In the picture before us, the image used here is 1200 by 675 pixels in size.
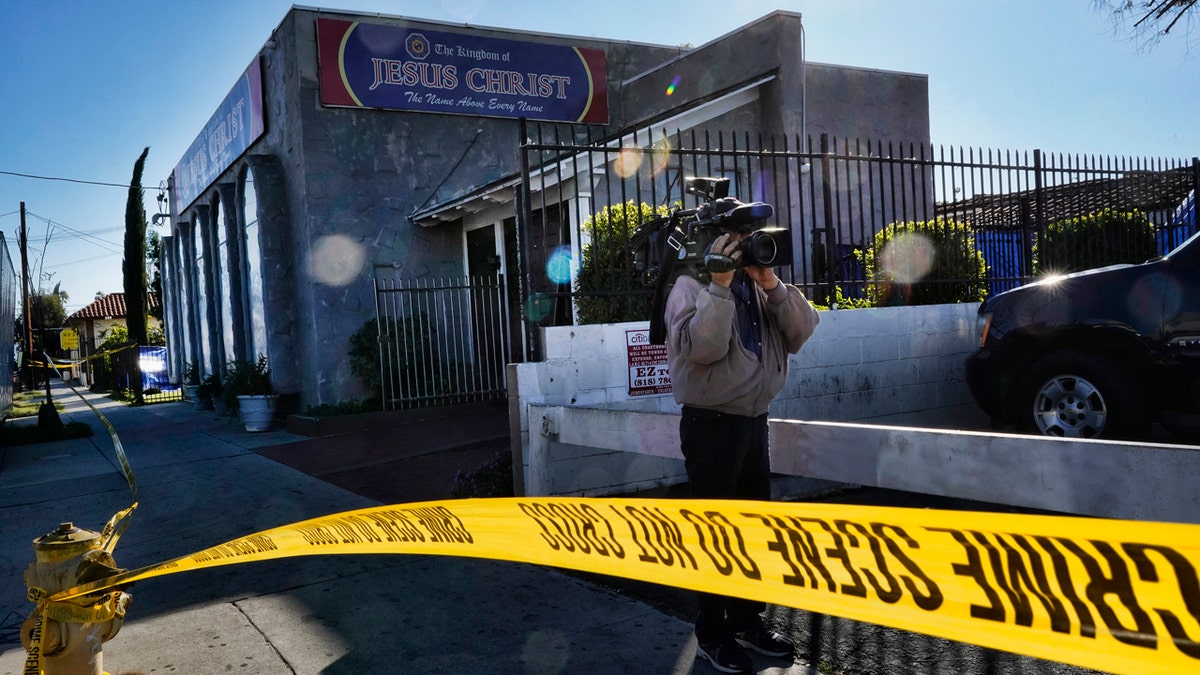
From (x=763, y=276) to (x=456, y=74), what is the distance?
10965 millimetres

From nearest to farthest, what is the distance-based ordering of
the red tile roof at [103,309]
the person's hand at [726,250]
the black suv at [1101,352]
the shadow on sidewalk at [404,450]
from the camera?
the person's hand at [726,250] < the black suv at [1101,352] < the shadow on sidewalk at [404,450] < the red tile roof at [103,309]

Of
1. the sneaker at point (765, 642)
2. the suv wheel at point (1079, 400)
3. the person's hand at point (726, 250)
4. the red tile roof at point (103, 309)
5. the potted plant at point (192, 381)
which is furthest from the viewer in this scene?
the red tile roof at point (103, 309)

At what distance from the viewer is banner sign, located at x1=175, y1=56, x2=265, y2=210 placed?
13.8 meters

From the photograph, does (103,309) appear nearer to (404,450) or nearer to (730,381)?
(404,450)

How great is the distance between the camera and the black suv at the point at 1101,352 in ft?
17.2

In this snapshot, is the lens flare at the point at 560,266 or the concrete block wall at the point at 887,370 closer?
the lens flare at the point at 560,266

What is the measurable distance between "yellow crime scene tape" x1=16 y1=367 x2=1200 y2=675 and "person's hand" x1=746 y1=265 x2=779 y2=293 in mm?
1342

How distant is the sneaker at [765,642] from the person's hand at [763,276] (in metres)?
1.36

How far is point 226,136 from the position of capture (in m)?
15.8

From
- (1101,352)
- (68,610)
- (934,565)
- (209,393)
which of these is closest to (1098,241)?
(1101,352)

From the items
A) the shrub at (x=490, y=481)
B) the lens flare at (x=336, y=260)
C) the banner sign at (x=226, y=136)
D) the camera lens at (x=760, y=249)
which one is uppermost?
the banner sign at (x=226, y=136)

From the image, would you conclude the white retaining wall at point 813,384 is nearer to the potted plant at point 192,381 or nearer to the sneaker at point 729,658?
the sneaker at point 729,658

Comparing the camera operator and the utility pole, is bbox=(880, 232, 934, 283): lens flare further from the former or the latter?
the utility pole

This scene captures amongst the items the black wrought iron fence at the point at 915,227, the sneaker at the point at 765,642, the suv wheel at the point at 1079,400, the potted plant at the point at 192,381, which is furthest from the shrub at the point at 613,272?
the potted plant at the point at 192,381
